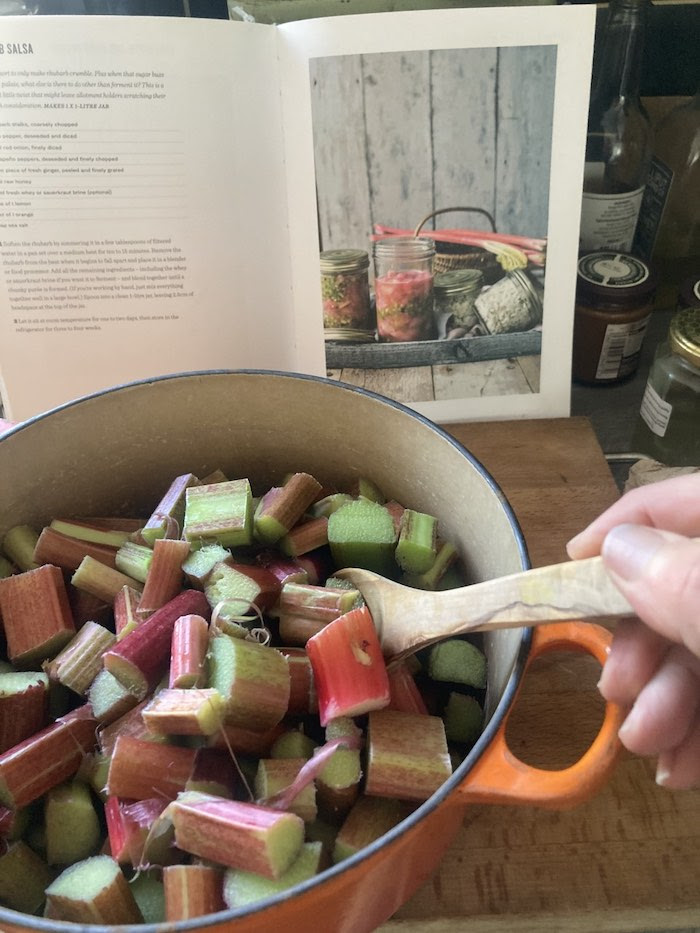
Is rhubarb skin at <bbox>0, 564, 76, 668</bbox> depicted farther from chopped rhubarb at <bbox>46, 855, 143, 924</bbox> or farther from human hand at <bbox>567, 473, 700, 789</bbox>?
human hand at <bbox>567, 473, 700, 789</bbox>

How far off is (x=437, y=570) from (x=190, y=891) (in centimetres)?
39

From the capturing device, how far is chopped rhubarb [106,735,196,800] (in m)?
0.67

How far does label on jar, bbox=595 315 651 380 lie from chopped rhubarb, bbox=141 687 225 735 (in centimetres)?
81

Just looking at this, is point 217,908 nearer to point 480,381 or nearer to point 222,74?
point 480,381

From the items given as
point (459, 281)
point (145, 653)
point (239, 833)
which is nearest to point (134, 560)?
point (145, 653)

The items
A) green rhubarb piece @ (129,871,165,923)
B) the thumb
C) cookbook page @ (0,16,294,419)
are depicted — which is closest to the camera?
the thumb

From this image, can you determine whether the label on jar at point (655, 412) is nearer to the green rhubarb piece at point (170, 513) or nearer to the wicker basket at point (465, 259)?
the wicker basket at point (465, 259)

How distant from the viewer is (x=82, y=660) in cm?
77

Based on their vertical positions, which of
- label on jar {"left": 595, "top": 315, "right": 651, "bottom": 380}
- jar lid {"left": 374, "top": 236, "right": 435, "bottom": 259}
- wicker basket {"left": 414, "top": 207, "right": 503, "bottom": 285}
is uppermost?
jar lid {"left": 374, "top": 236, "right": 435, "bottom": 259}

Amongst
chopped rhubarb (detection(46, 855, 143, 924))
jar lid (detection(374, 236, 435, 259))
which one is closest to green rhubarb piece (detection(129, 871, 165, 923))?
chopped rhubarb (detection(46, 855, 143, 924))

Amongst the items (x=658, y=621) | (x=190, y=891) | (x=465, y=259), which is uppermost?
(x=465, y=259)

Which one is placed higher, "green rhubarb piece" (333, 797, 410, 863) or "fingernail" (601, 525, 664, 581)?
"fingernail" (601, 525, 664, 581)

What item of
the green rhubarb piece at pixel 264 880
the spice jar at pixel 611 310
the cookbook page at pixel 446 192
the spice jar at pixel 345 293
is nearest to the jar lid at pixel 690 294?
the spice jar at pixel 611 310

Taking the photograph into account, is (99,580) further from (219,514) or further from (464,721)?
(464,721)
